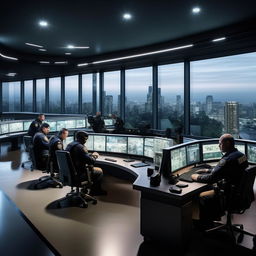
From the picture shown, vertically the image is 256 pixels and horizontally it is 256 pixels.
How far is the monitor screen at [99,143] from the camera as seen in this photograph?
17.6 feet

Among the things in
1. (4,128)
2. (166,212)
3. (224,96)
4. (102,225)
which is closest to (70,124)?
(4,128)

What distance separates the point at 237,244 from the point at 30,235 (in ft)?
7.94

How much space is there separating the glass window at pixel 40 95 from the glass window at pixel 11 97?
1552 mm

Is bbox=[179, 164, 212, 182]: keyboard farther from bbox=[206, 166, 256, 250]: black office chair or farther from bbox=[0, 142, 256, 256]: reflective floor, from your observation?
bbox=[0, 142, 256, 256]: reflective floor

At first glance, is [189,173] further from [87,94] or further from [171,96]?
[87,94]

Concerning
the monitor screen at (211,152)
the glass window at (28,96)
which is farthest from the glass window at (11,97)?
the monitor screen at (211,152)

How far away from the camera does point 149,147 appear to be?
15.6 feet

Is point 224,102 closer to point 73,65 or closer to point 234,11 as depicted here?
point 234,11

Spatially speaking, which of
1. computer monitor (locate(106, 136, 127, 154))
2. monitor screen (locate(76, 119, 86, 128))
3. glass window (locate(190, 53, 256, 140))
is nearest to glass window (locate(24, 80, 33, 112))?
monitor screen (locate(76, 119, 86, 128))

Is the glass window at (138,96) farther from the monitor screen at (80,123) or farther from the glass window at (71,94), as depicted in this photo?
the glass window at (71,94)

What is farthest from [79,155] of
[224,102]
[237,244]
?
[224,102]

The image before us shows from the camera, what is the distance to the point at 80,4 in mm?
4770

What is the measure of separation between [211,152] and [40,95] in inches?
420

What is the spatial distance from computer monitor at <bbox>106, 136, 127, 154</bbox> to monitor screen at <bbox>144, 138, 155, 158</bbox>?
437 mm
